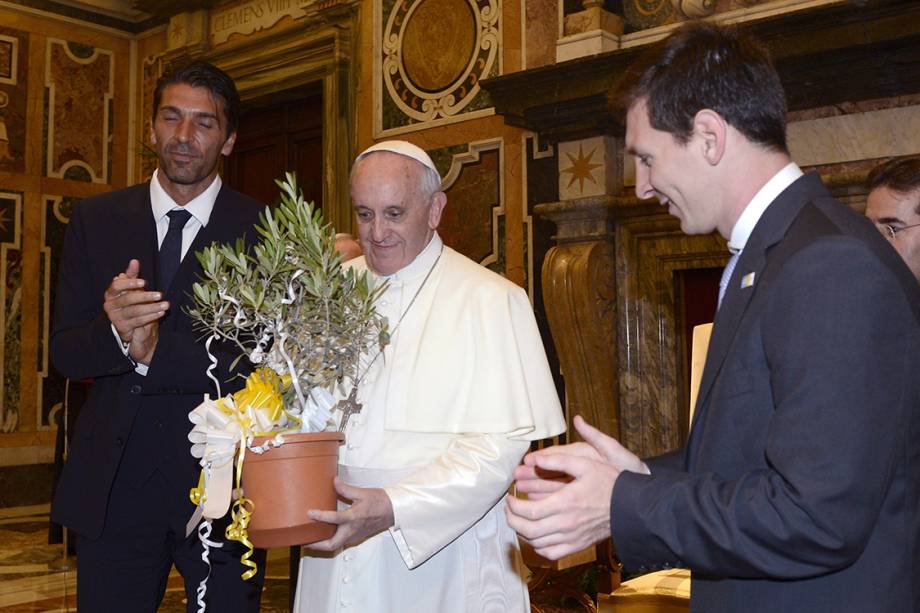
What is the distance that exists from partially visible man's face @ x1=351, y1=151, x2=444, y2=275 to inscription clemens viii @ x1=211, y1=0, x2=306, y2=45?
18.0 ft

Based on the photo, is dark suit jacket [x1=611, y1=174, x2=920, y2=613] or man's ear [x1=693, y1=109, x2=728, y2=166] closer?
dark suit jacket [x1=611, y1=174, x2=920, y2=613]

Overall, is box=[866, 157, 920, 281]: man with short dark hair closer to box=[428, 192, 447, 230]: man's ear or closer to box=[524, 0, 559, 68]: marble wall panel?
box=[428, 192, 447, 230]: man's ear

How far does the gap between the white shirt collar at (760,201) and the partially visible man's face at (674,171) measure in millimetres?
35

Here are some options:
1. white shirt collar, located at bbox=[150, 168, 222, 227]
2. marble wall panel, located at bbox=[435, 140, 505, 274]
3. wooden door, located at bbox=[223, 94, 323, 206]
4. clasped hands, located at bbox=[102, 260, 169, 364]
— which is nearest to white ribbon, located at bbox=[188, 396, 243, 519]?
clasped hands, located at bbox=[102, 260, 169, 364]

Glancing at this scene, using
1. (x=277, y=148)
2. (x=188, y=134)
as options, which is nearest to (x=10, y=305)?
(x=277, y=148)

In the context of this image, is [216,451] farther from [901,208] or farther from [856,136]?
[856,136]

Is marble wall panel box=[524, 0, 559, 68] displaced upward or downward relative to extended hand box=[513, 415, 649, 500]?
upward

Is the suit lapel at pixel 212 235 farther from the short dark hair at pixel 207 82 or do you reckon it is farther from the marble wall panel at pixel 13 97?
the marble wall panel at pixel 13 97

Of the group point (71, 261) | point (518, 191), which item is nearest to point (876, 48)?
point (518, 191)

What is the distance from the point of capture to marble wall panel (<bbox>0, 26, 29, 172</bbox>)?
28.4 feet

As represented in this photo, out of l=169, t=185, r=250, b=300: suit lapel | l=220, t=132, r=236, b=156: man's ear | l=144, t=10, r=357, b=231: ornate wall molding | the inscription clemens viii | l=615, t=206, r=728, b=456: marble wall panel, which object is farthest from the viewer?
the inscription clemens viii

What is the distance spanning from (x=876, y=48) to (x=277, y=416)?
3510mm

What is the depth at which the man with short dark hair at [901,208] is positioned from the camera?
9.61ft

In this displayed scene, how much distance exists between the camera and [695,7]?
5.20 metres
